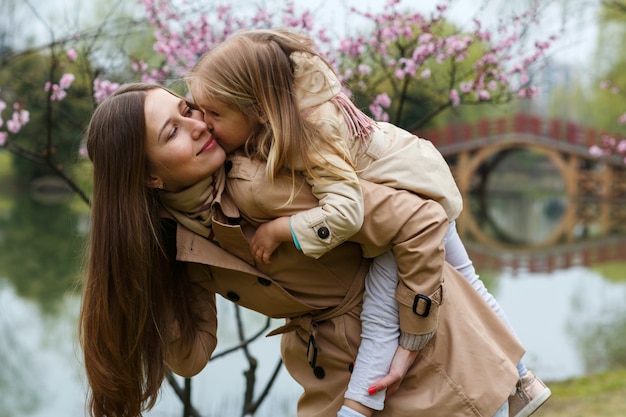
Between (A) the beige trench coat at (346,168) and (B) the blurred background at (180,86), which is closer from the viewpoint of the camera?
(A) the beige trench coat at (346,168)

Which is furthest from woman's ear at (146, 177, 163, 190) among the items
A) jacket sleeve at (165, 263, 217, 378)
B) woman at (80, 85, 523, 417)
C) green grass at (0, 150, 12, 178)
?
green grass at (0, 150, 12, 178)

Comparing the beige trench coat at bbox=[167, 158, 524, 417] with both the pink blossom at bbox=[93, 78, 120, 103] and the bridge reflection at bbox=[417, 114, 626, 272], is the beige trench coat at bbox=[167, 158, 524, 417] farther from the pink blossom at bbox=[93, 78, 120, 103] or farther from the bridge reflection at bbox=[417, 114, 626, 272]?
the bridge reflection at bbox=[417, 114, 626, 272]

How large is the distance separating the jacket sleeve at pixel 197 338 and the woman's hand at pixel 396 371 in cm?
49

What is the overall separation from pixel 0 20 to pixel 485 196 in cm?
2516

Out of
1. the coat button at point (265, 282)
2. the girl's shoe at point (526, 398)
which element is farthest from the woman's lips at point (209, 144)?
the girl's shoe at point (526, 398)

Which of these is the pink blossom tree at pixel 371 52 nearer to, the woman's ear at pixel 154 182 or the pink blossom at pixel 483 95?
the pink blossom at pixel 483 95

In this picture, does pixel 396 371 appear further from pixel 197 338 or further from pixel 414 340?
pixel 197 338

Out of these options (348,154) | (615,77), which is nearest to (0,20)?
(348,154)

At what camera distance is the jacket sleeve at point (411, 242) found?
1.62 meters

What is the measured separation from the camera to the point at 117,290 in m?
1.79

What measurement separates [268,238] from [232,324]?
5.90 metres

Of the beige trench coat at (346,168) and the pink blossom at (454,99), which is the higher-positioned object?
the beige trench coat at (346,168)

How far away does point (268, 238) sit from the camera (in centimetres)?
168

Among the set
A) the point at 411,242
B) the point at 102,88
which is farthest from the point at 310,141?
the point at 102,88
